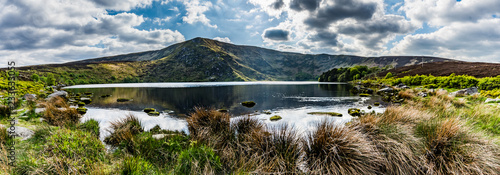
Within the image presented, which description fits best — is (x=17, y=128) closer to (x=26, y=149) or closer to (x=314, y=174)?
(x=26, y=149)

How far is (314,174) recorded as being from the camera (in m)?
4.94

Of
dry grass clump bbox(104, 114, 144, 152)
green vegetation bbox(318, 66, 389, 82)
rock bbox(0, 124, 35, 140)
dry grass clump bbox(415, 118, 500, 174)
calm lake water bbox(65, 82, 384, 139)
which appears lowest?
calm lake water bbox(65, 82, 384, 139)

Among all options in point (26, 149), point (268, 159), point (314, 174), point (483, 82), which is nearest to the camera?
point (314, 174)

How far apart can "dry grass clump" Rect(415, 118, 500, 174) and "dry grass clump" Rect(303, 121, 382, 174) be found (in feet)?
4.25

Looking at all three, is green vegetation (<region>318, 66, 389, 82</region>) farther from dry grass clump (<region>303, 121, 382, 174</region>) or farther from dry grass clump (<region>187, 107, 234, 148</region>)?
dry grass clump (<region>303, 121, 382, 174</region>)

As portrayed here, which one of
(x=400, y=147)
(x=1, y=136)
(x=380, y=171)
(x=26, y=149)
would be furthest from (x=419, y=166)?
(x=1, y=136)

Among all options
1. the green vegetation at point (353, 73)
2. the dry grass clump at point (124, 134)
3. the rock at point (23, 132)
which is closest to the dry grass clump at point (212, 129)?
the dry grass clump at point (124, 134)

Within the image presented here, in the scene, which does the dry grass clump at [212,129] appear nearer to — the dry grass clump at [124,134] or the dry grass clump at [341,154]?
the dry grass clump at [124,134]

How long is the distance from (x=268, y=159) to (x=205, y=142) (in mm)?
2526

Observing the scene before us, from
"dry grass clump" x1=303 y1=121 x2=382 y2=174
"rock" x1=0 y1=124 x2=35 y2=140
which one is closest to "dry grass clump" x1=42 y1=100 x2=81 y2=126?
"rock" x1=0 y1=124 x2=35 y2=140

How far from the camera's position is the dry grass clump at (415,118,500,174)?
4.45 metres

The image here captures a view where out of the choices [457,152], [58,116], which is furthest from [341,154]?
[58,116]

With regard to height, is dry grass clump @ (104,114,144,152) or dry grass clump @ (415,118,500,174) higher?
dry grass clump @ (415,118,500,174)

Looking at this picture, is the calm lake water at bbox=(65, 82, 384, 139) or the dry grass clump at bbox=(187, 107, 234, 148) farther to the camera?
the calm lake water at bbox=(65, 82, 384, 139)
